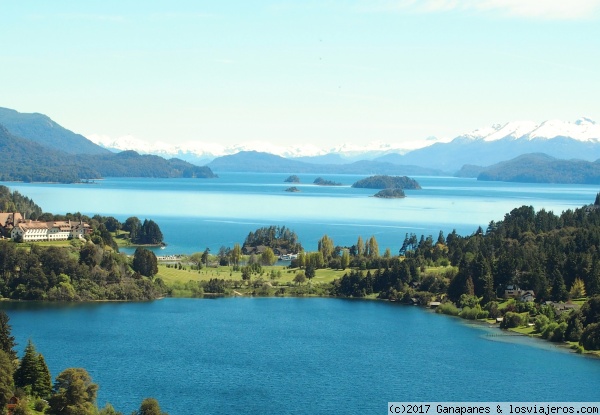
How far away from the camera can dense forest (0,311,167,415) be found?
30.3 m

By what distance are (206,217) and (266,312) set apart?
74.6 metres

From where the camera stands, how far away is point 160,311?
55688 mm

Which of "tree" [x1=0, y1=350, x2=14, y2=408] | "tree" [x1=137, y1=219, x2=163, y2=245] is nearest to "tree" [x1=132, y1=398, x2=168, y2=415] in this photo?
"tree" [x1=0, y1=350, x2=14, y2=408]

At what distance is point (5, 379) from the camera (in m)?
31.0

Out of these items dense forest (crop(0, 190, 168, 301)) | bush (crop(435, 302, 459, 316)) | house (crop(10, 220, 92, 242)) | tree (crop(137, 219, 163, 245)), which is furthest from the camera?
tree (crop(137, 219, 163, 245))

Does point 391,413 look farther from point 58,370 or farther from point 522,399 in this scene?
point 58,370

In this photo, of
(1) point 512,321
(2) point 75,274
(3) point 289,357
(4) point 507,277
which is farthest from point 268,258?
(3) point 289,357

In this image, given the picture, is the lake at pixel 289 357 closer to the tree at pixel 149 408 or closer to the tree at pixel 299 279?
the tree at pixel 149 408

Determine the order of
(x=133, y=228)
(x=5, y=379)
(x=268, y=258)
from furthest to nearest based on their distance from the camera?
(x=133, y=228) < (x=268, y=258) < (x=5, y=379)

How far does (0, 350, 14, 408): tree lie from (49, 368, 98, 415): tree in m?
1.46

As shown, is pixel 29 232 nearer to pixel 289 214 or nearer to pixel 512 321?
pixel 512 321

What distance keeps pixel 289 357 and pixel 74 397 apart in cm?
1364

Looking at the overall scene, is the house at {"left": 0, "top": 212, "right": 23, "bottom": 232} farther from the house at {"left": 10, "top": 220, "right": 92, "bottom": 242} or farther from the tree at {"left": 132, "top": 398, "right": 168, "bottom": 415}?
the tree at {"left": 132, "top": 398, "right": 168, "bottom": 415}

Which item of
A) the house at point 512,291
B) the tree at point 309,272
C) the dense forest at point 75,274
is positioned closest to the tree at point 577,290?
the house at point 512,291
